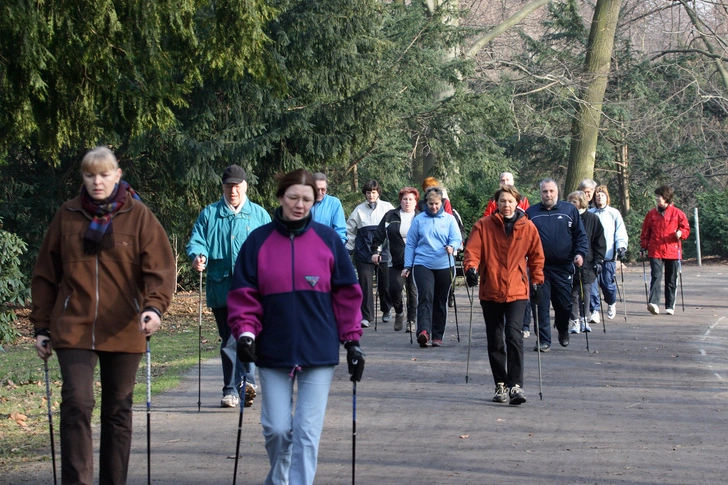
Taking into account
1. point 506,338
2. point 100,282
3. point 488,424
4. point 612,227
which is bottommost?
point 488,424

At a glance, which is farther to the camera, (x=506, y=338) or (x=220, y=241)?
(x=506, y=338)

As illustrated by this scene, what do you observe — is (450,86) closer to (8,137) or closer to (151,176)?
(151,176)

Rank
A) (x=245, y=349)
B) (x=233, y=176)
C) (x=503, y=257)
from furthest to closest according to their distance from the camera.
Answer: (x=503, y=257) → (x=233, y=176) → (x=245, y=349)

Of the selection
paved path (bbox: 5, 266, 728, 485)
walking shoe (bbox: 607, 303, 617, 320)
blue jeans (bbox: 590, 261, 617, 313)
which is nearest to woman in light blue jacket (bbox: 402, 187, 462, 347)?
paved path (bbox: 5, 266, 728, 485)

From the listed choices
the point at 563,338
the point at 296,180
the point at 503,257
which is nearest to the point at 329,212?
the point at 563,338

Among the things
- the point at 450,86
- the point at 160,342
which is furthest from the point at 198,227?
the point at 450,86

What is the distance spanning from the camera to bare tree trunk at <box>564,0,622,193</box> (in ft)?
92.5

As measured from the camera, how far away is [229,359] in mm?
8961

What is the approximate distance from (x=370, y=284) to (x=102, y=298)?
34.7ft

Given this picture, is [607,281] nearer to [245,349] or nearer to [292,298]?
[292,298]

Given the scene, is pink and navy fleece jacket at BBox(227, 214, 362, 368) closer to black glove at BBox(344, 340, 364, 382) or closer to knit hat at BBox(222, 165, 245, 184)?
black glove at BBox(344, 340, 364, 382)

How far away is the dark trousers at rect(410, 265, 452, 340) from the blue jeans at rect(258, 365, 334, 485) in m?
7.71

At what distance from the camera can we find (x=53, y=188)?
61.2 ft

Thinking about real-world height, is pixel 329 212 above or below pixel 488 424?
above
